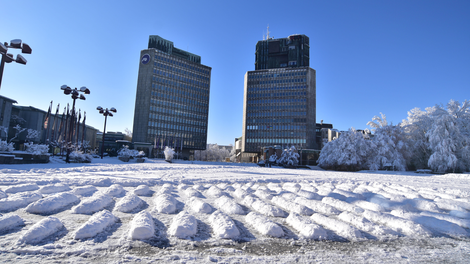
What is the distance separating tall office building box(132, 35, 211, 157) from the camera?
292 feet

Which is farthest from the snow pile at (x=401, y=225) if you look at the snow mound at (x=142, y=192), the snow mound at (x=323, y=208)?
the snow mound at (x=142, y=192)

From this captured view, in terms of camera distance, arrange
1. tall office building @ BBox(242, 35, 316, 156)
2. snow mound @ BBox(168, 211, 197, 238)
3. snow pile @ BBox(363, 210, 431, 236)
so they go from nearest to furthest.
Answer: snow mound @ BBox(168, 211, 197, 238)
snow pile @ BBox(363, 210, 431, 236)
tall office building @ BBox(242, 35, 316, 156)

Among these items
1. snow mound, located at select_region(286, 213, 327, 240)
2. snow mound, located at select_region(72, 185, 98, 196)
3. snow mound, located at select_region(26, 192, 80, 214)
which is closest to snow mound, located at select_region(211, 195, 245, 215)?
snow mound, located at select_region(286, 213, 327, 240)

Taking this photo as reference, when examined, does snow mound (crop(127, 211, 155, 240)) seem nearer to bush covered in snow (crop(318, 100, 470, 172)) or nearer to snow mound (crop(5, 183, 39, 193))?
snow mound (crop(5, 183, 39, 193))

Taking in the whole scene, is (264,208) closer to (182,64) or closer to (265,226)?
(265,226)

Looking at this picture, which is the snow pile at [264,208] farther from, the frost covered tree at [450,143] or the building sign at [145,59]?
the building sign at [145,59]

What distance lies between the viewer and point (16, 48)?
14672mm

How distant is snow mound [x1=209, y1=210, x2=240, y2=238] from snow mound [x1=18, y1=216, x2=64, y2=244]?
217cm

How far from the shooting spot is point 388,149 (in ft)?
128

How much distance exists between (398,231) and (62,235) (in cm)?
511

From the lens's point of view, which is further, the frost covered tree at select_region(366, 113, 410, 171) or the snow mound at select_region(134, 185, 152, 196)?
the frost covered tree at select_region(366, 113, 410, 171)

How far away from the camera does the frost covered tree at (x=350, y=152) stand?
43.1m

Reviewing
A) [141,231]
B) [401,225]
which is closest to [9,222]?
[141,231]

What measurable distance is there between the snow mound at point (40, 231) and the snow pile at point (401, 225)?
525 centimetres
